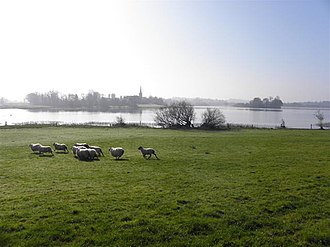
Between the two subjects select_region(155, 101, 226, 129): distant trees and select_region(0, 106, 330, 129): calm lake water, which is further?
select_region(0, 106, 330, 129): calm lake water

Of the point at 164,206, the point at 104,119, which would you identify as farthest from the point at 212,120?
the point at 164,206

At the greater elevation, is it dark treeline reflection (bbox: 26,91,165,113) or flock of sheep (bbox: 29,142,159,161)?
dark treeline reflection (bbox: 26,91,165,113)

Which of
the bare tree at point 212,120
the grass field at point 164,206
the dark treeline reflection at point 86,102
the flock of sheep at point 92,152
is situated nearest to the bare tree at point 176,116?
the bare tree at point 212,120

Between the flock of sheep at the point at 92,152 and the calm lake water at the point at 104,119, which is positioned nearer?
the flock of sheep at the point at 92,152

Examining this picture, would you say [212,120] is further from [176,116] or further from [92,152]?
[92,152]

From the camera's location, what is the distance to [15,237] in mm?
7617

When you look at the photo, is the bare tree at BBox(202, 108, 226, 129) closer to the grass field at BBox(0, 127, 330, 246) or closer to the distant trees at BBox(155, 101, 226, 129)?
the distant trees at BBox(155, 101, 226, 129)

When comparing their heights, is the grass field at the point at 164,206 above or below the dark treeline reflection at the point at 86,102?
below

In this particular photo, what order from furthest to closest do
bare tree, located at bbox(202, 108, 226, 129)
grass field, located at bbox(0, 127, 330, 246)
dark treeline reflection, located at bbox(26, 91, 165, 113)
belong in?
dark treeline reflection, located at bbox(26, 91, 165, 113) < bare tree, located at bbox(202, 108, 226, 129) < grass field, located at bbox(0, 127, 330, 246)

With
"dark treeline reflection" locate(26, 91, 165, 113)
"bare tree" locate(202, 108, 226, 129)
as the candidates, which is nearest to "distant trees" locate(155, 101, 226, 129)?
"bare tree" locate(202, 108, 226, 129)

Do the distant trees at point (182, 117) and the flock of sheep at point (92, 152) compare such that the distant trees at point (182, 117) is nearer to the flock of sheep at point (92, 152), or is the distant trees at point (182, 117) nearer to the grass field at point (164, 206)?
the flock of sheep at point (92, 152)

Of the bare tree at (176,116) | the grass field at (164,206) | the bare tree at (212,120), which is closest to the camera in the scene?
the grass field at (164,206)

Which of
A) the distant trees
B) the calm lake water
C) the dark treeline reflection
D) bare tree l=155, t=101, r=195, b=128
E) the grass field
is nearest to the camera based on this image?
the grass field

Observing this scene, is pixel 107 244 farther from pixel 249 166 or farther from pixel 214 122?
pixel 214 122
